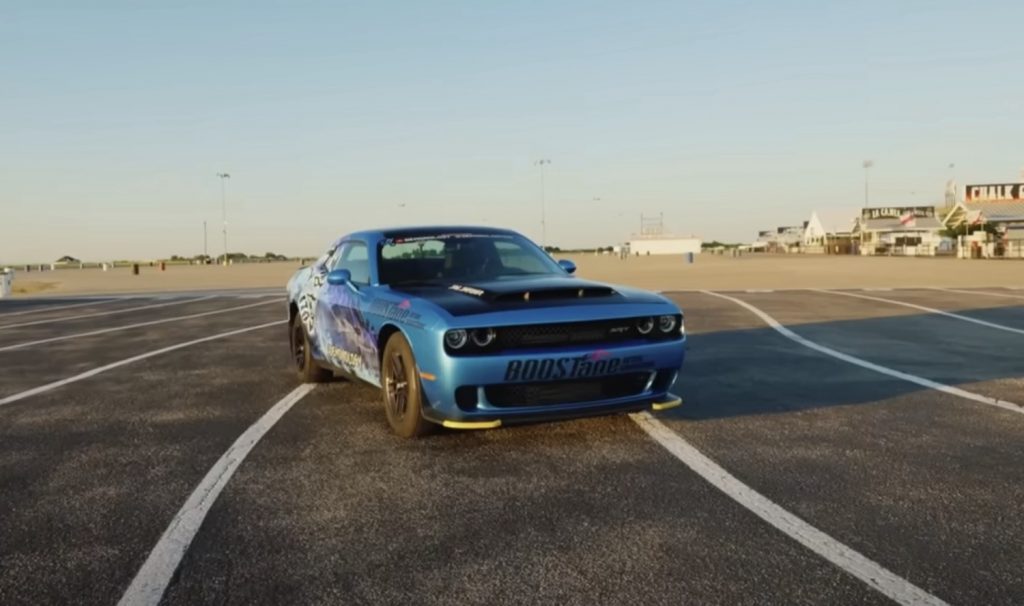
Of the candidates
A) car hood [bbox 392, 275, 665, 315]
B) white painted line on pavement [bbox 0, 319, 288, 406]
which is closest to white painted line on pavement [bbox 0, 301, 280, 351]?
white painted line on pavement [bbox 0, 319, 288, 406]

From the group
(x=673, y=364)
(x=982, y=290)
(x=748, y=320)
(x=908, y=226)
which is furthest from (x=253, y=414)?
(x=908, y=226)

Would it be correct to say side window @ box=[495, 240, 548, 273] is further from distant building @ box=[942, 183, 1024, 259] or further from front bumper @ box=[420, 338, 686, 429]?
distant building @ box=[942, 183, 1024, 259]

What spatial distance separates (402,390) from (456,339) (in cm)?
82

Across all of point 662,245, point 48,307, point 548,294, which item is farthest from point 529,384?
point 662,245

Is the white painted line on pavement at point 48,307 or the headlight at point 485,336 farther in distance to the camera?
the white painted line on pavement at point 48,307

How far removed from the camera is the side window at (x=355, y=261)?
6.15m

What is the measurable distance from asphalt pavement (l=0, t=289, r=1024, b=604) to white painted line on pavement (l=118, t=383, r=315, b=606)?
0.05 meters

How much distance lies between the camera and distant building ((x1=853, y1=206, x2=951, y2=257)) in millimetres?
82000

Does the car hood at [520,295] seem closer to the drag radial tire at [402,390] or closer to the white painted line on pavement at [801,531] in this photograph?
the drag radial tire at [402,390]

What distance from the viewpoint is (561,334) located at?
181 inches

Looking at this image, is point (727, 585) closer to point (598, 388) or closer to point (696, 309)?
point (598, 388)

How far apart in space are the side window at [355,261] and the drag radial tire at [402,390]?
959 millimetres

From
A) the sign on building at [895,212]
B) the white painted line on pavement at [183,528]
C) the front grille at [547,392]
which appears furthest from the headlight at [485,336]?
the sign on building at [895,212]

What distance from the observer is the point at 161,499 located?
3.99 metres
